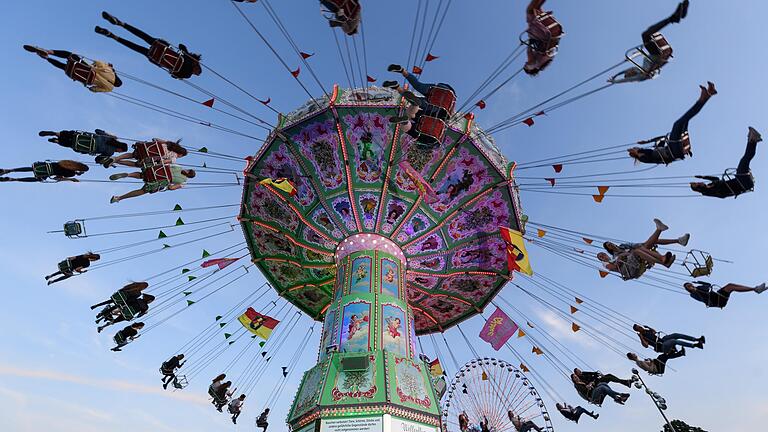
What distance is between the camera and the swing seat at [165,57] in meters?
10.3

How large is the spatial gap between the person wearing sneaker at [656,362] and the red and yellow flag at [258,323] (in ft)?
42.4

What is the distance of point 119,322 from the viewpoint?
14703 mm

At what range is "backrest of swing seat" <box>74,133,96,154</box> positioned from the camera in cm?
1096

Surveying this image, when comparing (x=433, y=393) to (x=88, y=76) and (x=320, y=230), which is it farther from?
(x=88, y=76)

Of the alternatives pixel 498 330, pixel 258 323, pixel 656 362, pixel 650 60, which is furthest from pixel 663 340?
pixel 258 323

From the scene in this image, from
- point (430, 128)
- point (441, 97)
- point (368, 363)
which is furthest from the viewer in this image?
point (368, 363)

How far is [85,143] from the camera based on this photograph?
1101 cm

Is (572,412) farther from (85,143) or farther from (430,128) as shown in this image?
(85,143)

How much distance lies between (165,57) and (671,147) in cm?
1248

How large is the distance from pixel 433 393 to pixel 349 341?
2.81 metres

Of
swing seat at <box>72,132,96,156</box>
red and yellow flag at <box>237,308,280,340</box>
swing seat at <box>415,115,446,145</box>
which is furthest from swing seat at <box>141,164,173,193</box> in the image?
red and yellow flag at <box>237,308,280,340</box>

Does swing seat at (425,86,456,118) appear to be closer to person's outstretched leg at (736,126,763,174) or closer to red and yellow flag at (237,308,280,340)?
person's outstretched leg at (736,126,763,174)

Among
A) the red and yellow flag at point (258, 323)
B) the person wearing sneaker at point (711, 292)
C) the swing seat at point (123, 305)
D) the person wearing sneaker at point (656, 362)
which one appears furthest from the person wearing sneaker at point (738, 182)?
the swing seat at point (123, 305)

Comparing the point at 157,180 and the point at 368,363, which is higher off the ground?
the point at 157,180
